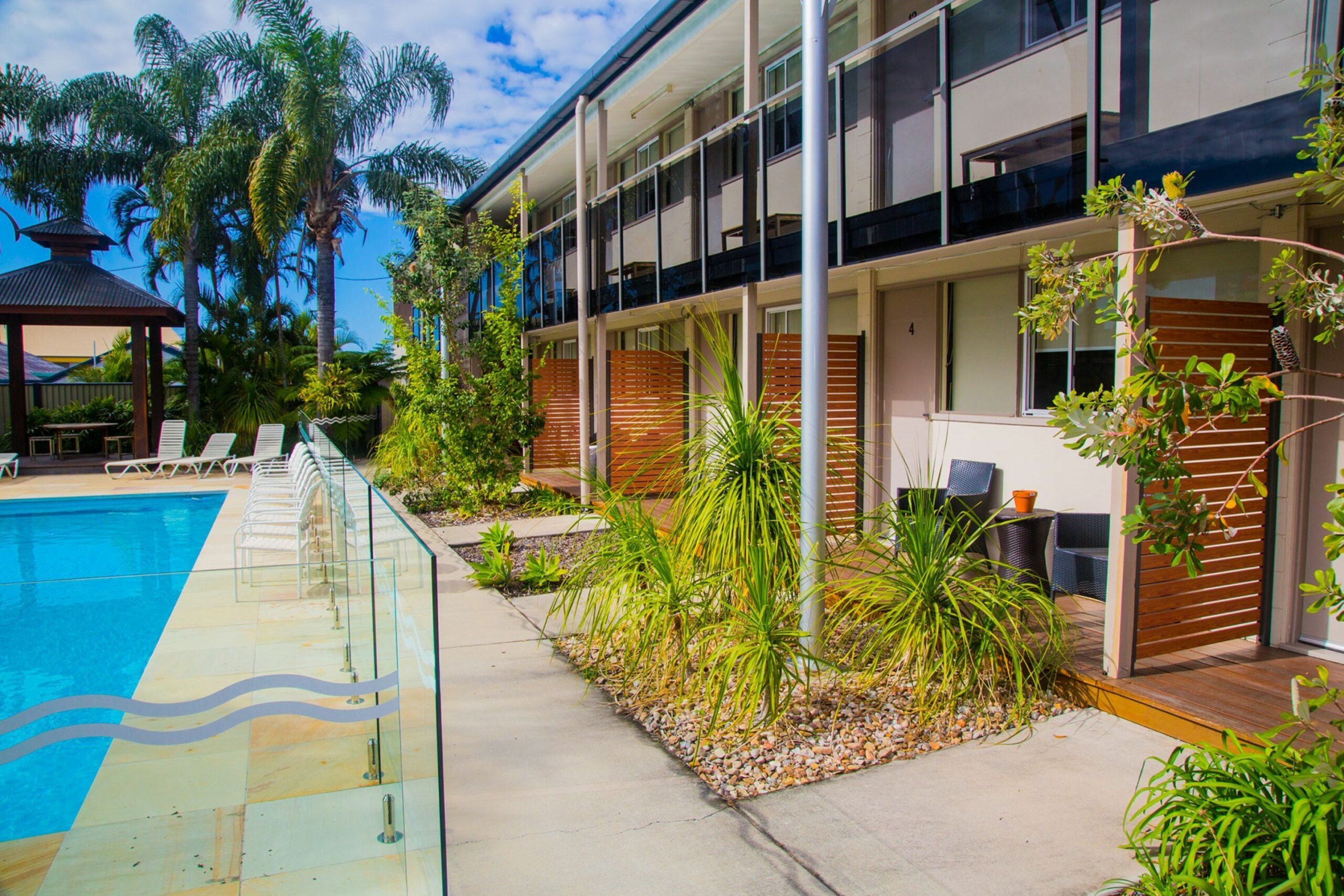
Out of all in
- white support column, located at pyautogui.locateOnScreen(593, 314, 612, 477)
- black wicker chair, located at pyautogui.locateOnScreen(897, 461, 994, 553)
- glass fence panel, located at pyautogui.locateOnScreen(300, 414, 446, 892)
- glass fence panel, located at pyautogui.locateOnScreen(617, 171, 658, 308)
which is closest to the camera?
glass fence panel, located at pyautogui.locateOnScreen(300, 414, 446, 892)

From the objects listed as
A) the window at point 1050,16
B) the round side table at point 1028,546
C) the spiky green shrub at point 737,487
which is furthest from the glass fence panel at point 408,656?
the window at point 1050,16

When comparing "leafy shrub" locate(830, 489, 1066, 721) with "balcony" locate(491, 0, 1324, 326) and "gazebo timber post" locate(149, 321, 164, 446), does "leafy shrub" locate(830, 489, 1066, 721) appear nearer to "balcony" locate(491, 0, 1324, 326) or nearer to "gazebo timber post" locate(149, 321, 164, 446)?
"balcony" locate(491, 0, 1324, 326)

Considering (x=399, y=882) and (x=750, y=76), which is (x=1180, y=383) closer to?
(x=399, y=882)

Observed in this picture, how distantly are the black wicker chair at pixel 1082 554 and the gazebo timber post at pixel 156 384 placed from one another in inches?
741

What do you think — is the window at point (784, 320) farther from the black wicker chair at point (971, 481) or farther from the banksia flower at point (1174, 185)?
the banksia flower at point (1174, 185)

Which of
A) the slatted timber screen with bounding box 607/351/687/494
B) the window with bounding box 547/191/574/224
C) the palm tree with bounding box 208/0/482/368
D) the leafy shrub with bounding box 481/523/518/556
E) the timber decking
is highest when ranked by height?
the palm tree with bounding box 208/0/482/368

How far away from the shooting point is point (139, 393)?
1786cm

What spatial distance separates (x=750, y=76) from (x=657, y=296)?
9.75 feet

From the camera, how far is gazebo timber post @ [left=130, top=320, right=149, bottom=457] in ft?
58.4

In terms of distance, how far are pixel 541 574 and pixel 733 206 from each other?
13.1ft

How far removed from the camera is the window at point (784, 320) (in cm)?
1031

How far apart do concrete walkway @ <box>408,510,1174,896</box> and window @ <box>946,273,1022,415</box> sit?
3620mm

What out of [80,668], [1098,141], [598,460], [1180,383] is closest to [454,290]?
[598,460]

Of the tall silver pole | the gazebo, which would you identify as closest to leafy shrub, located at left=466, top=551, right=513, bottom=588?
the tall silver pole
